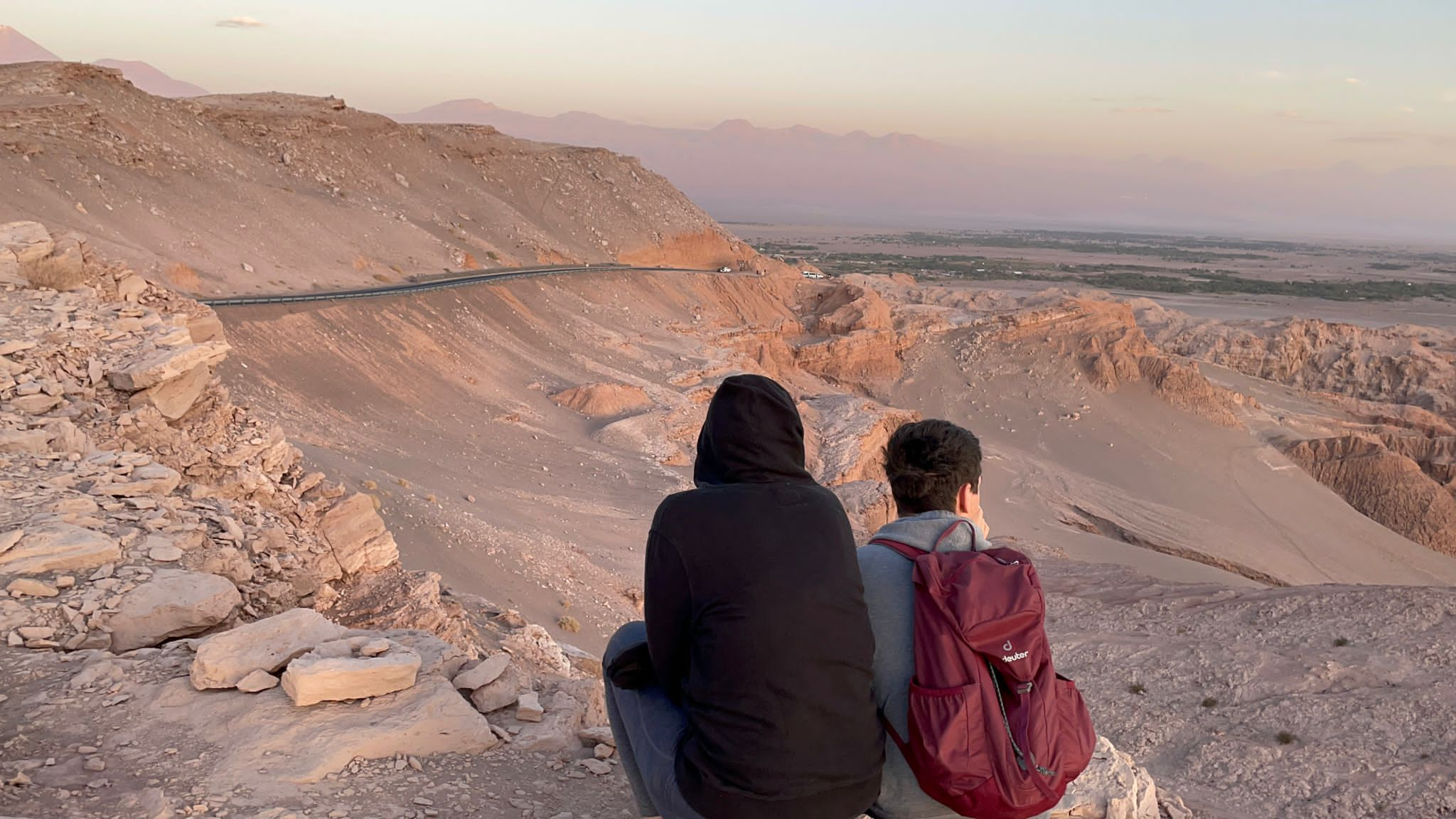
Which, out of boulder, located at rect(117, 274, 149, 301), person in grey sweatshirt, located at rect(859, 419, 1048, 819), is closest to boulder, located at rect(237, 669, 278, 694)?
person in grey sweatshirt, located at rect(859, 419, 1048, 819)

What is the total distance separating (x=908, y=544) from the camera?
2729 millimetres

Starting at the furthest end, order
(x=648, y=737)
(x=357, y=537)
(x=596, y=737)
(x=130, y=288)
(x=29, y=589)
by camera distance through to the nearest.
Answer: (x=130, y=288) < (x=357, y=537) < (x=29, y=589) < (x=596, y=737) < (x=648, y=737)

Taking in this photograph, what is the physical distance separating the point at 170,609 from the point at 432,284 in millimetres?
21357

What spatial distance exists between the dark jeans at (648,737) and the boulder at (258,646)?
6.10 ft

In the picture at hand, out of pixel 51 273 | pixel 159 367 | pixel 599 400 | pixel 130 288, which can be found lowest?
pixel 599 400

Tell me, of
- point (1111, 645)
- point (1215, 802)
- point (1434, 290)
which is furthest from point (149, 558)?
point (1434, 290)

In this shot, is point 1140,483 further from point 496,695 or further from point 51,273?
point 51,273

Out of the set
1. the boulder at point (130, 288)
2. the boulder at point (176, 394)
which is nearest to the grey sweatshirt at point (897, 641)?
the boulder at point (176, 394)

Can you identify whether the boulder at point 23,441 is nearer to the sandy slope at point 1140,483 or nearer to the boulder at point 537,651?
the boulder at point 537,651

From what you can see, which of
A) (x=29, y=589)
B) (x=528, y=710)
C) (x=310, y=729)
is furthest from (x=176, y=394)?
(x=528, y=710)

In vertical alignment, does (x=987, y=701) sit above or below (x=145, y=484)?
above

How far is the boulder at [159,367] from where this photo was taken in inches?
275

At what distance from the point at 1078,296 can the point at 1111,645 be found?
98.9 feet

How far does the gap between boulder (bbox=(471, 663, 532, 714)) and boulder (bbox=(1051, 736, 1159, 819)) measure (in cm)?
252
